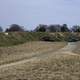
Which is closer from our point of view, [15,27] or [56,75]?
[56,75]

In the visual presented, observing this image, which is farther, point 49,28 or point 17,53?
point 49,28

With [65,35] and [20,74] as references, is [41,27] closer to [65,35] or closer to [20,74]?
[65,35]

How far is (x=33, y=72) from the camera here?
17.1 metres

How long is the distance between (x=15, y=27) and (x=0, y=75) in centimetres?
11913

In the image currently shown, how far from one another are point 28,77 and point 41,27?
11335 cm

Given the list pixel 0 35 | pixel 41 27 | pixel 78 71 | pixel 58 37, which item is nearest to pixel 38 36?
pixel 58 37

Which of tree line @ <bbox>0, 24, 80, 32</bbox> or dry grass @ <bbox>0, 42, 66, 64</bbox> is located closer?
dry grass @ <bbox>0, 42, 66, 64</bbox>

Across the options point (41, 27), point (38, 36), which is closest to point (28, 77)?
point (38, 36)

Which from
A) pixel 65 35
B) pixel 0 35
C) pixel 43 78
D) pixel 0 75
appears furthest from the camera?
pixel 65 35

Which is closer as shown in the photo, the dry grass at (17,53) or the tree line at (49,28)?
the dry grass at (17,53)

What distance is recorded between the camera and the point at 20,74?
16.5m

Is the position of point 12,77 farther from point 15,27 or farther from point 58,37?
point 15,27

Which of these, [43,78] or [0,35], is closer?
[43,78]

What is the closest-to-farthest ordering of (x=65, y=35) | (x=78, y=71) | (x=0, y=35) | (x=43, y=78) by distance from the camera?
(x=43, y=78), (x=78, y=71), (x=0, y=35), (x=65, y=35)
